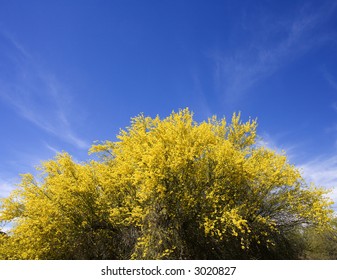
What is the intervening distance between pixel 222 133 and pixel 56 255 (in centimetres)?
1303

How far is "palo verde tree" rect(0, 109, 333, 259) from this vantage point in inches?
Result: 569

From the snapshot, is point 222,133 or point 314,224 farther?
point 222,133

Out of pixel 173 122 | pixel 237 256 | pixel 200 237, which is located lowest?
Result: pixel 237 256

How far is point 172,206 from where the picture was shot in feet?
48.0

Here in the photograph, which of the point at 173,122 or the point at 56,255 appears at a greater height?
the point at 173,122

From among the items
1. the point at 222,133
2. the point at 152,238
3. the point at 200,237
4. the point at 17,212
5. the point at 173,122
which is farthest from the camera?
the point at 222,133

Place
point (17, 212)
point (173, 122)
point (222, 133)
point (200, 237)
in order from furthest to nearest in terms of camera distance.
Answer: point (222, 133) < point (17, 212) < point (173, 122) < point (200, 237)

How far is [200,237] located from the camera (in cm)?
1525

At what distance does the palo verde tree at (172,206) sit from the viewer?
47.4 feet

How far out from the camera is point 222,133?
2184 cm

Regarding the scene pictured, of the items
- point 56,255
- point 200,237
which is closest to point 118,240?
point 56,255

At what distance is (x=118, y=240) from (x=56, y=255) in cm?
338

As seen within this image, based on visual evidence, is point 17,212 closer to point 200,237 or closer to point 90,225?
point 90,225

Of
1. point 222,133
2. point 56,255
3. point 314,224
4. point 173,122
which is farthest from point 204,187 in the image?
point 56,255
